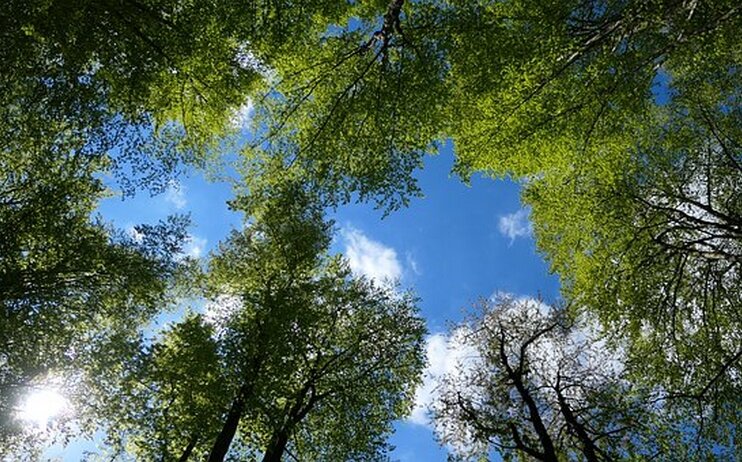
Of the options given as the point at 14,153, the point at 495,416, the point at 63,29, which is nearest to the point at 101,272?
the point at 14,153

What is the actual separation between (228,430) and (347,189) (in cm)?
717

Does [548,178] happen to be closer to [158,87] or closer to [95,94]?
[158,87]

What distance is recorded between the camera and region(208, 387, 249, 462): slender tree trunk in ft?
40.3

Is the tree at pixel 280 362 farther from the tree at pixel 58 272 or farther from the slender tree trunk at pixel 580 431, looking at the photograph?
the slender tree trunk at pixel 580 431

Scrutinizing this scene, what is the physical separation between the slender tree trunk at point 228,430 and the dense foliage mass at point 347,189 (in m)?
0.07

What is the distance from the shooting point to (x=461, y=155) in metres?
13.5

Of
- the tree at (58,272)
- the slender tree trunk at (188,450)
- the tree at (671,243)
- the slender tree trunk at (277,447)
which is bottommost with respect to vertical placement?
the slender tree trunk at (188,450)

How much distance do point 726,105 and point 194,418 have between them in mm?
17203

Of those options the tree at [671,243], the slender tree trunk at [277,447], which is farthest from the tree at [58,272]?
the tree at [671,243]

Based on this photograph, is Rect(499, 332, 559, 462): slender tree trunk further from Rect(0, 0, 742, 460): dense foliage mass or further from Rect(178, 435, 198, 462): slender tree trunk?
Rect(178, 435, 198, 462): slender tree trunk

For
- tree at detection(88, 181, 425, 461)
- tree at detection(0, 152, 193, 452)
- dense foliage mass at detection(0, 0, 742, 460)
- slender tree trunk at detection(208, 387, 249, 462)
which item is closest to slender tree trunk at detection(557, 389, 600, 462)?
dense foliage mass at detection(0, 0, 742, 460)

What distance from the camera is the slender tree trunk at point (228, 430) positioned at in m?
12.3

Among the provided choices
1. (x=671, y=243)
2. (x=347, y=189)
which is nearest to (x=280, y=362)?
(x=347, y=189)

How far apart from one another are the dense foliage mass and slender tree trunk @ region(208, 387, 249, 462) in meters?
0.07
